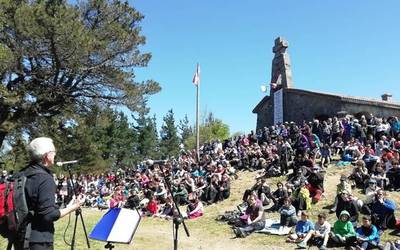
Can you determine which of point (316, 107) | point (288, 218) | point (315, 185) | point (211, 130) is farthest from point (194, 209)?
point (211, 130)

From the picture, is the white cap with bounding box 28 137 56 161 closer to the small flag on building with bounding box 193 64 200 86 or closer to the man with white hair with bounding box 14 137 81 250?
the man with white hair with bounding box 14 137 81 250

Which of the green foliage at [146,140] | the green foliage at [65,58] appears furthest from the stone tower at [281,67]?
the green foliage at [146,140]

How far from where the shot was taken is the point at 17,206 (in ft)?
11.9

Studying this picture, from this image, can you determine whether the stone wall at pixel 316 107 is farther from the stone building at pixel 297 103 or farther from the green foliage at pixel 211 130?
the green foliage at pixel 211 130

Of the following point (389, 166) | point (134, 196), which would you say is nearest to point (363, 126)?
point (389, 166)

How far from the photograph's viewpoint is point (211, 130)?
58.3 meters

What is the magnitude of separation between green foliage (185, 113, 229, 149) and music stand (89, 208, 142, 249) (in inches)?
1965

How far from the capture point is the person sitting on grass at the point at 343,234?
34.5ft

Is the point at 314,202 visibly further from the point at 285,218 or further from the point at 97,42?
the point at 97,42

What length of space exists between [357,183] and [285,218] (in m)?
3.91

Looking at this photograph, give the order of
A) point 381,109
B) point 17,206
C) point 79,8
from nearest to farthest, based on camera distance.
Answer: point 17,206, point 79,8, point 381,109

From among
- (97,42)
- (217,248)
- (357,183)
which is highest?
(97,42)

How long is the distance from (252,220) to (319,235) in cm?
261

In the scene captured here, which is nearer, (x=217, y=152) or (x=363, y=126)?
(x=363, y=126)
